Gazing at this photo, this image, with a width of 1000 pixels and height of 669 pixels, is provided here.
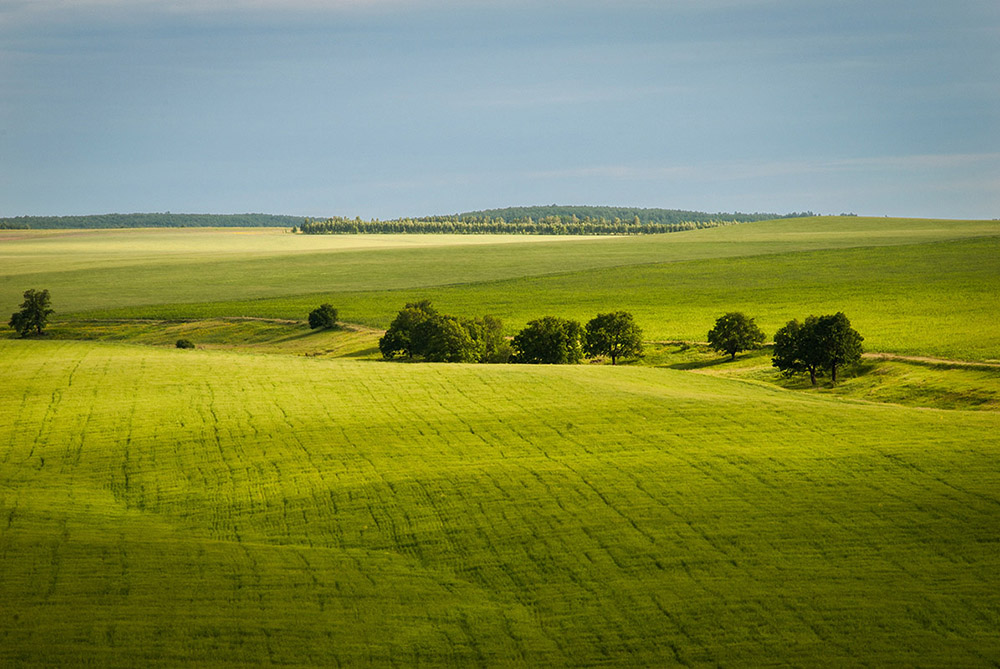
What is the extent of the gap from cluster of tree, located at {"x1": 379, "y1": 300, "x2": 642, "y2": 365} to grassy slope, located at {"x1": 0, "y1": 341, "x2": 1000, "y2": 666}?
30.7 meters

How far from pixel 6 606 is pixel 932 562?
22.9 meters

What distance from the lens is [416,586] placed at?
23422mm

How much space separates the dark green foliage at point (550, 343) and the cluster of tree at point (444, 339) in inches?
109

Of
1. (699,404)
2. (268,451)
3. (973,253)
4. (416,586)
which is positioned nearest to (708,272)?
(973,253)

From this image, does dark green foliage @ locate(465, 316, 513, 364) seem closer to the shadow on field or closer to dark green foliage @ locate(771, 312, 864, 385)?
the shadow on field

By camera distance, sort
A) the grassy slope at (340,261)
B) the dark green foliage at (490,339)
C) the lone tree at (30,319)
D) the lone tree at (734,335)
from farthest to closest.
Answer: the grassy slope at (340,261)
the lone tree at (30,319)
the dark green foliage at (490,339)
the lone tree at (734,335)

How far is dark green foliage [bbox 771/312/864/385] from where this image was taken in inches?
2569

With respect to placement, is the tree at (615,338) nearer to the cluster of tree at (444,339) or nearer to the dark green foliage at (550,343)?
the dark green foliage at (550,343)

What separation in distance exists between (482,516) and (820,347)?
44294 millimetres

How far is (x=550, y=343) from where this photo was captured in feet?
245

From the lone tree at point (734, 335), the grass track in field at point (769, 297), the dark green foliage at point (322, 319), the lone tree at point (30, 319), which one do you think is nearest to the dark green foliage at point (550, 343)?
the lone tree at point (734, 335)

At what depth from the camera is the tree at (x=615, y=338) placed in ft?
254

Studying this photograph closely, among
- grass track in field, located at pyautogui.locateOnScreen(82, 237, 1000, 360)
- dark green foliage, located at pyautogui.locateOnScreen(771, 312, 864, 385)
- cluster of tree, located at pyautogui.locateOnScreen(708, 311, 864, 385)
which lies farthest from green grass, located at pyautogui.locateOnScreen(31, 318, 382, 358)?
dark green foliage, located at pyautogui.locateOnScreen(771, 312, 864, 385)

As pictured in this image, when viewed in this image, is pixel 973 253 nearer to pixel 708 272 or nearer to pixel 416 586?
pixel 708 272
